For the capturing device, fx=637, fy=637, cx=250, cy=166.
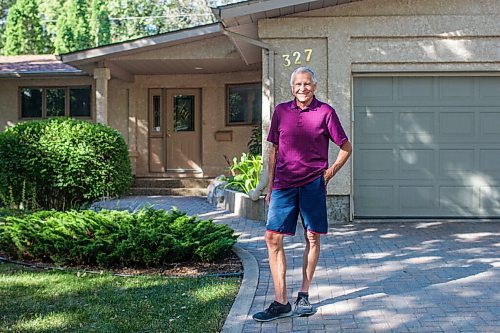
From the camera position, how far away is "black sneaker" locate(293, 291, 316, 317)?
17.1 ft

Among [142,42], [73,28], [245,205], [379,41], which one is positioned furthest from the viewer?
[73,28]

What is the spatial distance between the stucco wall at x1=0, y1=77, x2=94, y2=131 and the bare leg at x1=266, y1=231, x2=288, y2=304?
12.8 metres

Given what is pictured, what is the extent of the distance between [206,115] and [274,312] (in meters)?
11.7

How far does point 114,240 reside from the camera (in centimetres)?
713

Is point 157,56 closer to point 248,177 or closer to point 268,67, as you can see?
point 248,177

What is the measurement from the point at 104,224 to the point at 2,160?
425 centimetres

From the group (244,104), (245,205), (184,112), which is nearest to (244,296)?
(245,205)

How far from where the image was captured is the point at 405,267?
23.3 feet

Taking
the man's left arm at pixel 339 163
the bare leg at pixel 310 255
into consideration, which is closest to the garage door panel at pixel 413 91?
the man's left arm at pixel 339 163

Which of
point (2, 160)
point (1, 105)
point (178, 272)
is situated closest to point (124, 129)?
point (1, 105)

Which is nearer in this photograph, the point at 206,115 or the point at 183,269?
the point at 183,269

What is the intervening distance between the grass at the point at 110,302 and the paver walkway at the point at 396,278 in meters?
0.43

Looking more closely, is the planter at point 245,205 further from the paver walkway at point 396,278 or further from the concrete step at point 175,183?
the concrete step at point 175,183

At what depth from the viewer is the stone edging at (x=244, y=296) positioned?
4949 millimetres
